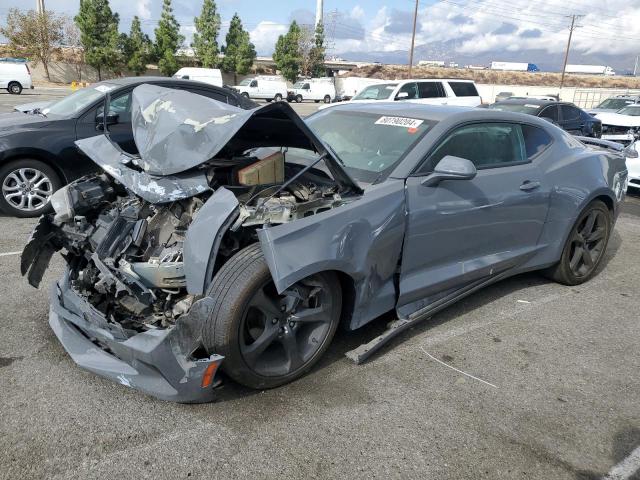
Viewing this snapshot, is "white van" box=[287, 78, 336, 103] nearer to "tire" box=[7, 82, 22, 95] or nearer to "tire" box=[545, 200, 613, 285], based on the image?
"tire" box=[7, 82, 22, 95]

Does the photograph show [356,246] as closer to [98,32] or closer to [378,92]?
[378,92]

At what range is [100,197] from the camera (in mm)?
3352

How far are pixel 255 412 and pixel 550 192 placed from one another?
2864mm

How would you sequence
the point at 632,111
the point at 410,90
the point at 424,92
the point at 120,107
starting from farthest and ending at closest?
1. the point at 632,111
2. the point at 424,92
3. the point at 410,90
4. the point at 120,107

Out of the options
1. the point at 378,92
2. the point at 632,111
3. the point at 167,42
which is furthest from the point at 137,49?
the point at 632,111

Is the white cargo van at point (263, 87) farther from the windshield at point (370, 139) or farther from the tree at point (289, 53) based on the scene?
the windshield at point (370, 139)

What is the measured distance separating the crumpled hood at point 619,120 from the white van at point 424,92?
157 inches

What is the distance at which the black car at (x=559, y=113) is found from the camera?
39.7 feet

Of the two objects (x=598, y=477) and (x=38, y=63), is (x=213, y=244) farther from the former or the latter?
(x=38, y=63)

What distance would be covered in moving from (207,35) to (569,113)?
51.0 meters

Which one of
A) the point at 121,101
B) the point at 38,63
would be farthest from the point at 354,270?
the point at 38,63

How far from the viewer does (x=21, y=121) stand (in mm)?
6145

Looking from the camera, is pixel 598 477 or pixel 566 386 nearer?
pixel 598 477

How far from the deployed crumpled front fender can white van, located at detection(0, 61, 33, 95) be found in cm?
3526
